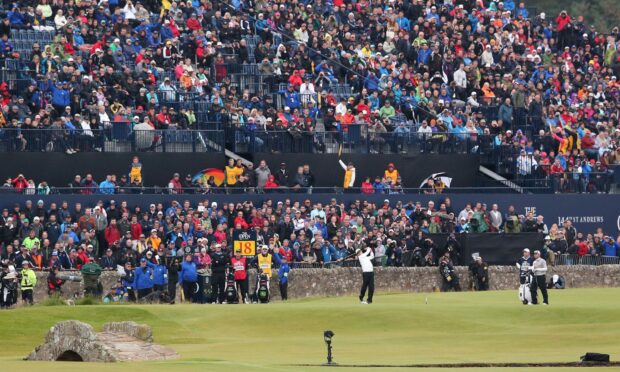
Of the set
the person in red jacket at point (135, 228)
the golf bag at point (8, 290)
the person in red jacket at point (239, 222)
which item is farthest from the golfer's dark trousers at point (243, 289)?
the golf bag at point (8, 290)

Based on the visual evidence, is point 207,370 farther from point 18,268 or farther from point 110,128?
point 110,128

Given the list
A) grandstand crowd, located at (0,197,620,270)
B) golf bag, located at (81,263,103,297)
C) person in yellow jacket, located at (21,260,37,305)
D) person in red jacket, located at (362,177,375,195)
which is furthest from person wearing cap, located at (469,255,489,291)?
person in yellow jacket, located at (21,260,37,305)

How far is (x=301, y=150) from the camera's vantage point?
184 feet

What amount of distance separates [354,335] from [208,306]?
18.6ft

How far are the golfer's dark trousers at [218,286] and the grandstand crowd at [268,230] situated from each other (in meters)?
0.78

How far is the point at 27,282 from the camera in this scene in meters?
45.2

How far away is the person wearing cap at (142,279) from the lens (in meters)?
47.0

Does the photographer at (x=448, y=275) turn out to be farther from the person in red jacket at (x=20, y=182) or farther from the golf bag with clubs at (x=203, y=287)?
the person in red jacket at (x=20, y=182)

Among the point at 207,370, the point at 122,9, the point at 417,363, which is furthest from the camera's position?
the point at 122,9

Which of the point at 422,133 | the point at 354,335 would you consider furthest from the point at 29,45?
the point at 354,335

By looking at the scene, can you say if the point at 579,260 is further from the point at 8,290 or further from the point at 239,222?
the point at 8,290

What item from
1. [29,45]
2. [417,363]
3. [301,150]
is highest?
[29,45]

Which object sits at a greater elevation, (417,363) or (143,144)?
(143,144)

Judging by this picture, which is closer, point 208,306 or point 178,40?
point 208,306
